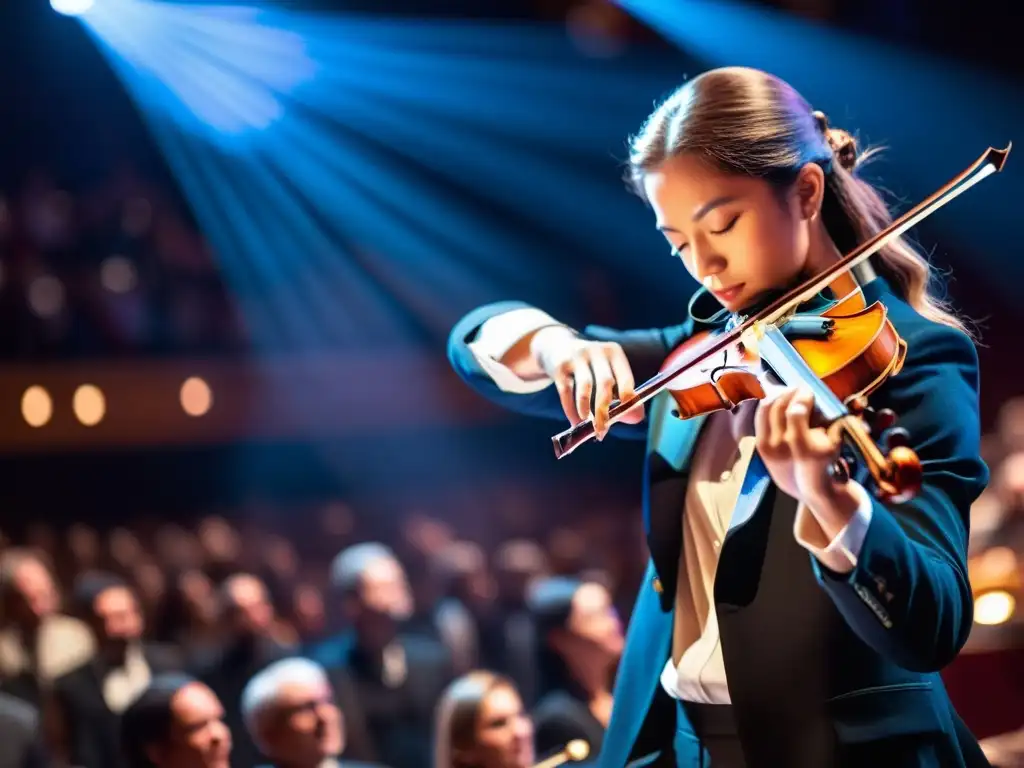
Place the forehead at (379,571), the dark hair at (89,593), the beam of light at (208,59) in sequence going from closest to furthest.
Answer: the forehead at (379,571) → the dark hair at (89,593) → the beam of light at (208,59)

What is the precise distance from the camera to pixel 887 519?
1.29 meters

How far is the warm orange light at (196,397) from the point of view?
31.1 feet

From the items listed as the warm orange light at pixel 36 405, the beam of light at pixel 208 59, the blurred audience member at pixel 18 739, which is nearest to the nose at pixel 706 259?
the blurred audience member at pixel 18 739

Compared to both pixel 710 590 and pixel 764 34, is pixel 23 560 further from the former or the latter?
pixel 710 590

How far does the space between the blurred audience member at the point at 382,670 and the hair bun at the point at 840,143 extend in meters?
3.54

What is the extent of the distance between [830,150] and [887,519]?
0.60m

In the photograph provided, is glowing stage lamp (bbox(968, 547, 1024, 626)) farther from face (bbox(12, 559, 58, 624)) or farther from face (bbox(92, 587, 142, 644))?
face (bbox(12, 559, 58, 624))

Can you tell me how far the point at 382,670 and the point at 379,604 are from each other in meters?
0.25

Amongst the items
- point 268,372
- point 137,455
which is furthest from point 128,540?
point 268,372

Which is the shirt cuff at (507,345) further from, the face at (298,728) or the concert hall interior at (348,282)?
the concert hall interior at (348,282)

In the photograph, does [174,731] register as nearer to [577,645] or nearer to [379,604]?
[577,645]

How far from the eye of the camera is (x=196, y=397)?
9531mm

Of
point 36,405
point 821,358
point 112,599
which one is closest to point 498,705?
point 821,358

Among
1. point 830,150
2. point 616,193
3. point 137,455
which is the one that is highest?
point 616,193
